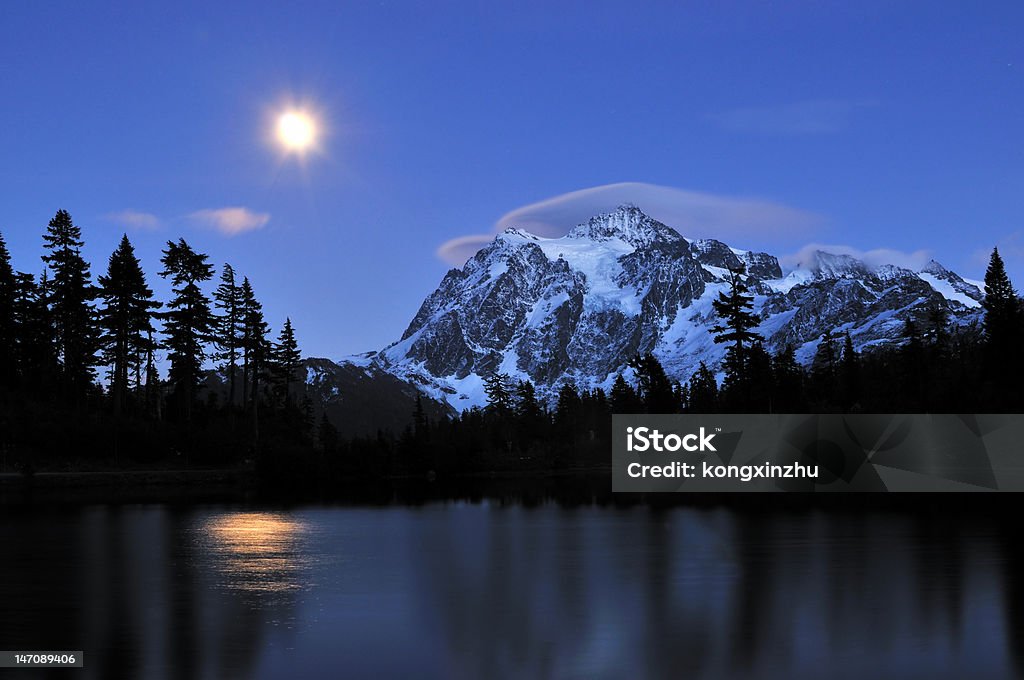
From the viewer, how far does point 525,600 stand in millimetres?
28609

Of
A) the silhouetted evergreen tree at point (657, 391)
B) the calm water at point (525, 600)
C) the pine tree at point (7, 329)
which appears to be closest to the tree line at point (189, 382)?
the pine tree at point (7, 329)

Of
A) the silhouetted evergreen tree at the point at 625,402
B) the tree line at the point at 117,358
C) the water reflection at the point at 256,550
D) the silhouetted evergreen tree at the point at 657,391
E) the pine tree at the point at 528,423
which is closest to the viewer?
the water reflection at the point at 256,550

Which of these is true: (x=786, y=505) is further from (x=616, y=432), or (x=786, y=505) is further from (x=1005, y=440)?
(x=616, y=432)

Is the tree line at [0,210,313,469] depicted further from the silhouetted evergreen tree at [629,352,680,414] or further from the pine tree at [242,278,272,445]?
the silhouetted evergreen tree at [629,352,680,414]

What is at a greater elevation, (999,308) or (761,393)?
(999,308)

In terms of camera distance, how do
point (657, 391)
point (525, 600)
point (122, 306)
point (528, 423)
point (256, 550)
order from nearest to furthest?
point (525, 600)
point (256, 550)
point (122, 306)
point (657, 391)
point (528, 423)

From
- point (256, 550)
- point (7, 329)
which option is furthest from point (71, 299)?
point (256, 550)

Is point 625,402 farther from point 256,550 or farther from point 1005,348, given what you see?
point 256,550

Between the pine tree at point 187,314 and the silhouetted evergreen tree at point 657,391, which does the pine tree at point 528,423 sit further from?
the pine tree at point 187,314

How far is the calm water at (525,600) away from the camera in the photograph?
2088cm

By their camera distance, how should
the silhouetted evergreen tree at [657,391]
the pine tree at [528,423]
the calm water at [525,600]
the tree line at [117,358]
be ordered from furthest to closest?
the pine tree at [528,423] < the silhouetted evergreen tree at [657,391] < the tree line at [117,358] < the calm water at [525,600]

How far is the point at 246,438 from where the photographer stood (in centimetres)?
9775

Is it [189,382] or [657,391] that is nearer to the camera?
[189,382]

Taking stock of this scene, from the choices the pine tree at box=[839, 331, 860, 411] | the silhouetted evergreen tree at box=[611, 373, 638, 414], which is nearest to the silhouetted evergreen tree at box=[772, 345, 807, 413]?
the pine tree at box=[839, 331, 860, 411]
